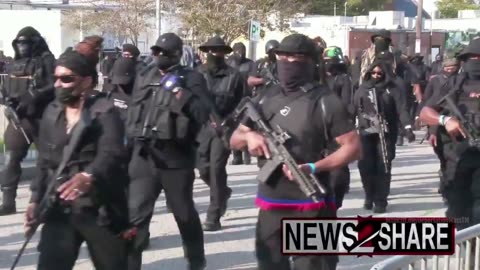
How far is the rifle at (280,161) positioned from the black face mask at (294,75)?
0.78ft

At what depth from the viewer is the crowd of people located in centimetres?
530

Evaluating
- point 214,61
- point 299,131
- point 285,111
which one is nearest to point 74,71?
point 285,111

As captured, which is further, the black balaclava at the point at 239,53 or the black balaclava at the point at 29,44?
the black balaclava at the point at 239,53

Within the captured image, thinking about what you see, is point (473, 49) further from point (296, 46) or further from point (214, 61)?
point (214, 61)

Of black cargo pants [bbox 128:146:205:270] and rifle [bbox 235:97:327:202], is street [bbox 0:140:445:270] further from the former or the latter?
rifle [bbox 235:97:327:202]

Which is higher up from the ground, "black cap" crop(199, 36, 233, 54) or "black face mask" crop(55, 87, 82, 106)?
"black cap" crop(199, 36, 233, 54)

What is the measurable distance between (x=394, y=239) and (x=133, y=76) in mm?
4463

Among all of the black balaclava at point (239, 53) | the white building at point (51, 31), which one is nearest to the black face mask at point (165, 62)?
the black balaclava at point (239, 53)

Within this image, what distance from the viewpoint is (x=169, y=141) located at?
718 cm

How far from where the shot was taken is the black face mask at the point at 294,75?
545 cm

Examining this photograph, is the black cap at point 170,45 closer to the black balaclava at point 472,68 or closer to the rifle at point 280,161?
the rifle at point 280,161

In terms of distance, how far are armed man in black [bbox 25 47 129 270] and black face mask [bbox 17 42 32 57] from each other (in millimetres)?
4047

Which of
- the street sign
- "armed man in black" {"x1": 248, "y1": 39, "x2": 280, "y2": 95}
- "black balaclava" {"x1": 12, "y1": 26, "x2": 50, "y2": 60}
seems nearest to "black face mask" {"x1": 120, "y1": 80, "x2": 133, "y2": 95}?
"black balaclava" {"x1": 12, "y1": 26, "x2": 50, "y2": 60}

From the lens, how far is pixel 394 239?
4.77 metres
